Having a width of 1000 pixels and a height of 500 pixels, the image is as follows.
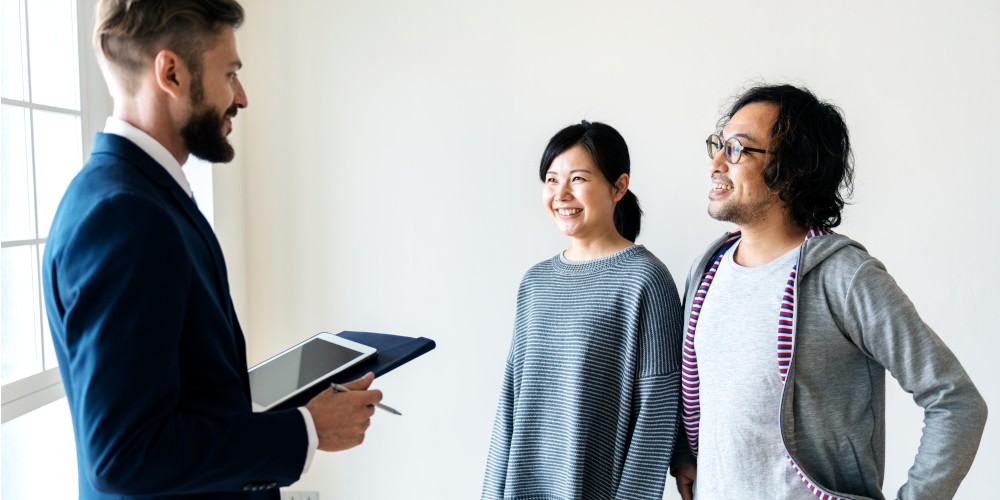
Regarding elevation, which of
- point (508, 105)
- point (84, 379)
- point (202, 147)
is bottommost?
point (84, 379)

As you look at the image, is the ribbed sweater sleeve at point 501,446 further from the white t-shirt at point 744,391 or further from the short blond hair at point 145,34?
the short blond hair at point 145,34

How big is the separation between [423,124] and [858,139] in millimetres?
1483

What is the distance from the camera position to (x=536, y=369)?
5.11ft

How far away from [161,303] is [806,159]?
121 centimetres

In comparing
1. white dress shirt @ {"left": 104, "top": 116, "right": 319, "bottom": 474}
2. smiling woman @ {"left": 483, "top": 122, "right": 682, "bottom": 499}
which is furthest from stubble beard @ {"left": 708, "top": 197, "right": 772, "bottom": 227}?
white dress shirt @ {"left": 104, "top": 116, "right": 319, "bottom": 474}

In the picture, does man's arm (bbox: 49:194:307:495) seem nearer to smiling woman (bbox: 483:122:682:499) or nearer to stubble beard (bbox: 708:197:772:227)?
smiling woman (bbox: 483:122:682:499)

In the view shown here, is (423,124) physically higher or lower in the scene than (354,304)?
higher

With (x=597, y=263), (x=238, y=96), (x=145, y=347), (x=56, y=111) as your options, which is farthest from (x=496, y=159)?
(x=145, y=347)

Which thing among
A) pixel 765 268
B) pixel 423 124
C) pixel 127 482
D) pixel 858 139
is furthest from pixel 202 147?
pixel 858 139

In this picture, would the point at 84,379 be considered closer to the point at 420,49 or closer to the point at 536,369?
the point at 536,369

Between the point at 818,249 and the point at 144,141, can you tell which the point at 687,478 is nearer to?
the point at 818,249

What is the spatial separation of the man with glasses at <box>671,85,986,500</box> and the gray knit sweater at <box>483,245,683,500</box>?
8cm

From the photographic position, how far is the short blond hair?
883mm

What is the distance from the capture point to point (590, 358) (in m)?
1.47
